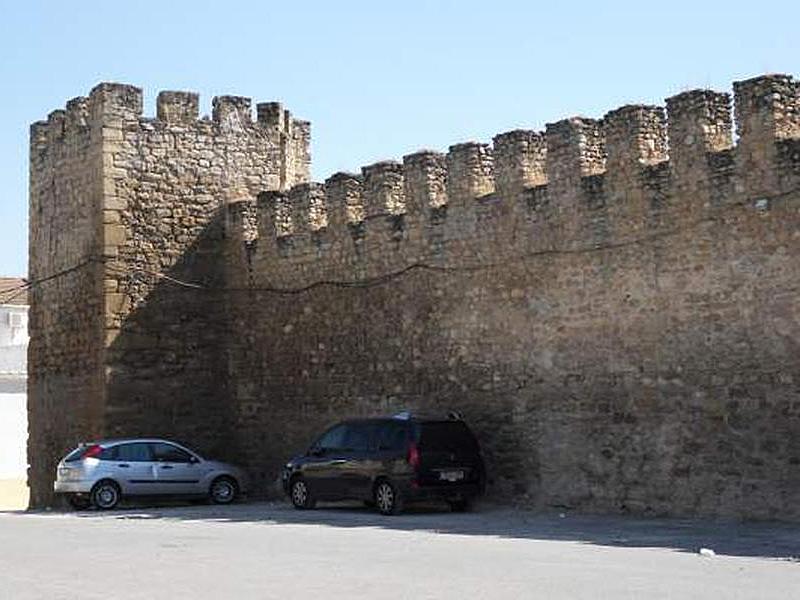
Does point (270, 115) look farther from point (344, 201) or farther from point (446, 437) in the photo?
point (446, 437)

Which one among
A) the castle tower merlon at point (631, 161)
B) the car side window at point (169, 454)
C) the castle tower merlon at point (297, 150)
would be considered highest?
the castle tower merlon at point (297, 150)

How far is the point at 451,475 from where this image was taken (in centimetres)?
1834

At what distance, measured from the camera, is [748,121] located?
16.0 metres

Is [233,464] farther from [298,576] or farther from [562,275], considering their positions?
[298,576]

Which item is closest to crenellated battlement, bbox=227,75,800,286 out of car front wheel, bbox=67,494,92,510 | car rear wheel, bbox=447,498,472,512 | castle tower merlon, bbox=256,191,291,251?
castle tower merlon, bbox=256,191,291,251

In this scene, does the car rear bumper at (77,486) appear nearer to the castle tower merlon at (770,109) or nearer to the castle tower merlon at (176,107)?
the castle tower merlon at (176,107)

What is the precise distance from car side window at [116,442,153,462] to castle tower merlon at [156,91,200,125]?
249 inches

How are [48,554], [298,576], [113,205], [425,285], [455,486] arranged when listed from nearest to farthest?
1. [298,576]
2. [48,554]
3. [455,486]
4. [425,285]
5. [113,205]

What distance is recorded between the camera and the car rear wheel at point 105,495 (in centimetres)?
2125

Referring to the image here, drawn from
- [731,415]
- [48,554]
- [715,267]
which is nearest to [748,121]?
[715,267]

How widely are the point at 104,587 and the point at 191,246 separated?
14.8 metres

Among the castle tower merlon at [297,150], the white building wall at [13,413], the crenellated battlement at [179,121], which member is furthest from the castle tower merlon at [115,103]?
the white building wall at [13,413]

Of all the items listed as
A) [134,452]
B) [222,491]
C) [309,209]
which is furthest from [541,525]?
[309,209]

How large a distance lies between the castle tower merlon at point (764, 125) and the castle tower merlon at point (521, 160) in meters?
3.69
